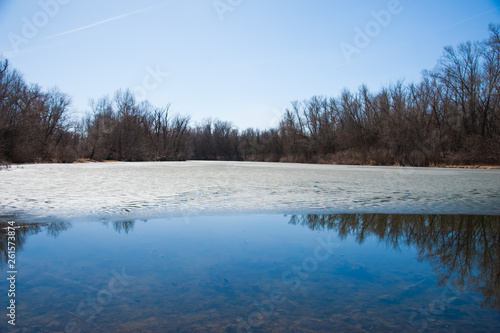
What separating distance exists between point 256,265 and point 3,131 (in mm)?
29783

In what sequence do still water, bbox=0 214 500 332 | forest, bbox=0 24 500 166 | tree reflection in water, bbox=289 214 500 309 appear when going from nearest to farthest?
still water, bbox=0 214 500 332
tree reflection in water, bbox=289 214 500 309
forest, bbox=0 24 500 166

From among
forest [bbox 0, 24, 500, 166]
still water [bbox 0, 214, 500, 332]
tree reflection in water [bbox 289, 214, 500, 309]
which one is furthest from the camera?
forest [bbox 0, 24, 500, 166]

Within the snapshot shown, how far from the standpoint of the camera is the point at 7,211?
5.80 meters

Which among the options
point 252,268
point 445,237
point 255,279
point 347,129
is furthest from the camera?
point 347,129

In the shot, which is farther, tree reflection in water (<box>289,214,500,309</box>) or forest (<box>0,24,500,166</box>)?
forest (<box>0,24,500,166</box>)

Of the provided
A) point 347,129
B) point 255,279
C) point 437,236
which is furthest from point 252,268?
point 347,129

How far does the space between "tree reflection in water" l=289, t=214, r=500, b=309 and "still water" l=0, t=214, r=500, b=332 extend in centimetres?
2

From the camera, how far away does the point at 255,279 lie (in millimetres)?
2840

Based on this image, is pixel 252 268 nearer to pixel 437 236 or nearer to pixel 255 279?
pixel 255 279

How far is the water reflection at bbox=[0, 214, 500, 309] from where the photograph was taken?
9.53 feet

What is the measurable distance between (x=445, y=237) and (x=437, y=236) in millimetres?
94

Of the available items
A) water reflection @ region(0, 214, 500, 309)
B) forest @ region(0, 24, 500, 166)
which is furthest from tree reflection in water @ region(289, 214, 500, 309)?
forest @ region(0, 24, 500, 166)

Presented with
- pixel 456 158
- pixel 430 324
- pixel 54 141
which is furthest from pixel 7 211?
pixel 54 141

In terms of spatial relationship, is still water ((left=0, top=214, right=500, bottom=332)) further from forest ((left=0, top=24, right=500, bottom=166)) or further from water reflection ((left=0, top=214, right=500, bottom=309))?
forest ((left=0, top=24, right=500, bottom=166))
